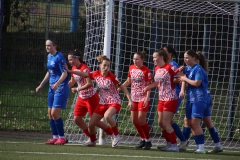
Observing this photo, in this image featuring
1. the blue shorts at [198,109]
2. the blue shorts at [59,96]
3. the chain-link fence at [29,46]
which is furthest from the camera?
the chain-link fence at [29,46]

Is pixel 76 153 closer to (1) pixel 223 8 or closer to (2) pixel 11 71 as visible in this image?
(2) pixel 11 71

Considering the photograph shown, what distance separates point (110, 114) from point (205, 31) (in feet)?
11.4

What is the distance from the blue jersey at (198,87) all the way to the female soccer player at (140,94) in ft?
2.72

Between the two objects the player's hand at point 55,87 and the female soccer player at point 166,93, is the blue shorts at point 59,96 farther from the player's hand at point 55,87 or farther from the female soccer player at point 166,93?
the female soccer player at point 166,93

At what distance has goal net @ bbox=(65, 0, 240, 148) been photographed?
1176 centimetres

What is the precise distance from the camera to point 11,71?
41.5 ft

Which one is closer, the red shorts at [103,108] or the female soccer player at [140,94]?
the red shorts at [103,108]

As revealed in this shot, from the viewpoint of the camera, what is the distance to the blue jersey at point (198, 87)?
33.0 ft

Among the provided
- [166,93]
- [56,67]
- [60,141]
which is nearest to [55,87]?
[56,67]

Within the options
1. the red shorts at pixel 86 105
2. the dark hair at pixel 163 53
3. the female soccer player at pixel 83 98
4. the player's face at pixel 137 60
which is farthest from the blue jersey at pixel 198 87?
the red shorts at pixel 86 105

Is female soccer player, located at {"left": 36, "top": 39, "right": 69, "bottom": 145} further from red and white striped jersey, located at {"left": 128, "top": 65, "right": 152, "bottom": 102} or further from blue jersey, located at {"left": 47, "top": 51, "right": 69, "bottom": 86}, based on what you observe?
red and white striped jersey, located at {"left": 128, "top": 65, "right": 152, "bottom": 102}

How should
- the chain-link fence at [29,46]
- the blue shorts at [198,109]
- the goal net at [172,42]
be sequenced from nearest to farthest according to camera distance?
1. the blue shorts at [198,109]
2. the goal net at [172,42]
3. the chain-link fence at [29,46]

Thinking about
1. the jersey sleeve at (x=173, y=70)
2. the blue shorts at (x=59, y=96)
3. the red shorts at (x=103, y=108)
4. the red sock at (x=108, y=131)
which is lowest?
the red sock at (x=108, y=131)

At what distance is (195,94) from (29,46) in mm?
4288
